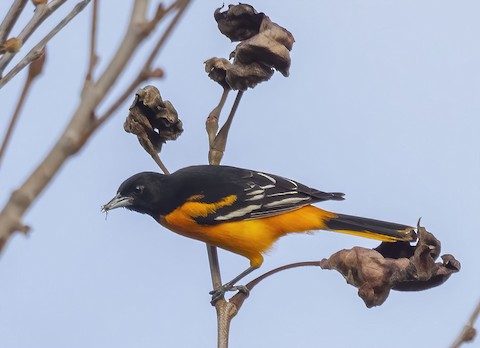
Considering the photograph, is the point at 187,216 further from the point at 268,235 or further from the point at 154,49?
the point at 154,49

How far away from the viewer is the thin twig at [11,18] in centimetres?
180

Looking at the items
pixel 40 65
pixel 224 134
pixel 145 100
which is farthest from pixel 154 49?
pixel 145 100

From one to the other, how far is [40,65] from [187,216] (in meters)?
3.64

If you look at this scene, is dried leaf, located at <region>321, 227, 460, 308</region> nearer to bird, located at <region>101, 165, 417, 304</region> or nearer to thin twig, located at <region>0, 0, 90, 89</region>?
thin twig, located at <region>0, 0, 90, 89</region>

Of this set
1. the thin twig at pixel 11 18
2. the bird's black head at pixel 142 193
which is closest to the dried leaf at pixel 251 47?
the bird's black head at pixel 142 193

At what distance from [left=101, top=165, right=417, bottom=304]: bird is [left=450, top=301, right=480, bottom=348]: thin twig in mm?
3174

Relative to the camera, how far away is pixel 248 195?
4941 mm

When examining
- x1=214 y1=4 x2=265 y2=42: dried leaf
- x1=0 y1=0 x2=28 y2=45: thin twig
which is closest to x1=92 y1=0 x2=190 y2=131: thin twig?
x1=0 y1=0 x2=28 y2=45: thin twig

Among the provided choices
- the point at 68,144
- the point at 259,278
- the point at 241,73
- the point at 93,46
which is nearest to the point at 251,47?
the point at 241,73

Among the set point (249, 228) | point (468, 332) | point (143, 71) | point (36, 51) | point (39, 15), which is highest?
point (249, 228)

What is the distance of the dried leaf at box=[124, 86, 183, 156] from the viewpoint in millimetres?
4078

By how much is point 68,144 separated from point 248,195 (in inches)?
157

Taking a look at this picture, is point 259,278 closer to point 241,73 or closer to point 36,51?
point 241,73

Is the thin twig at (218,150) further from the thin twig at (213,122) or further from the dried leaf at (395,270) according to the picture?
the dried leaf at (395,270)
